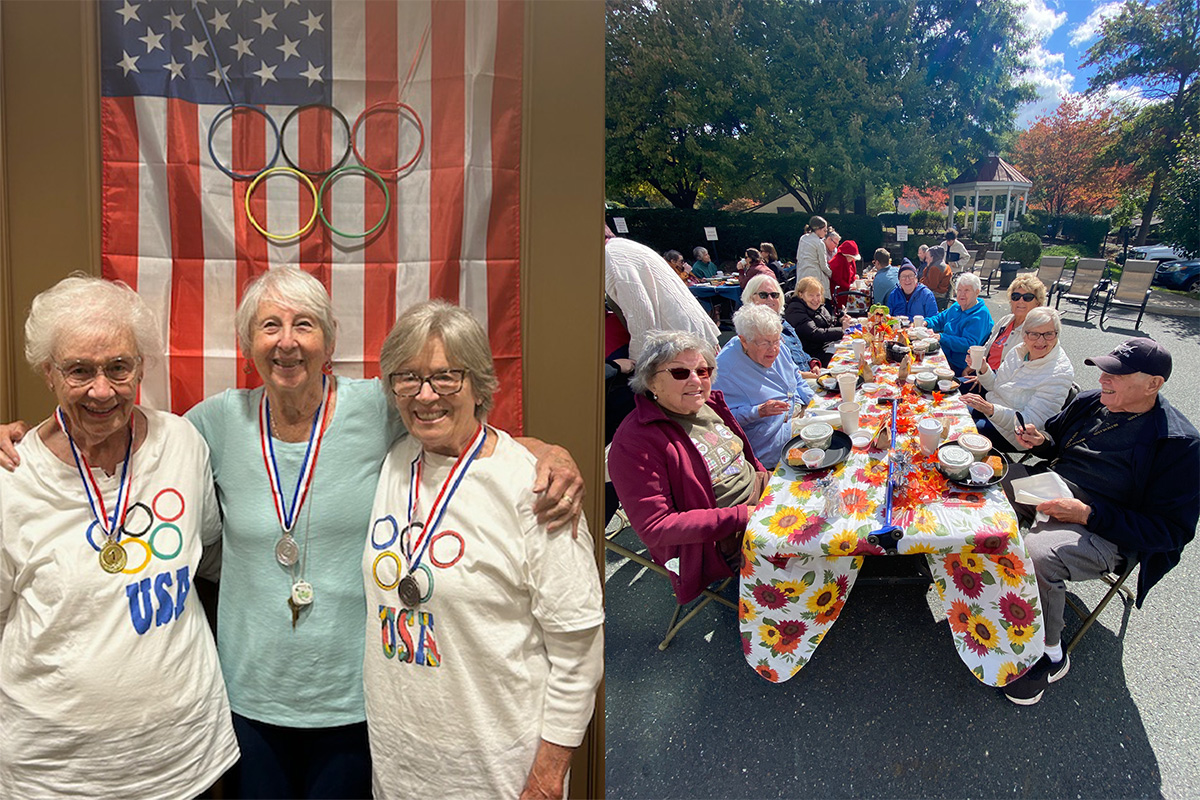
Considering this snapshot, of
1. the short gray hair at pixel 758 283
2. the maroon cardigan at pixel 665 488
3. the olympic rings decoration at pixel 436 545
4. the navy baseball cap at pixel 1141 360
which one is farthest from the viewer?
the short gray hair at pixel 758 283

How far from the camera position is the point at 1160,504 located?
2533 millimetres

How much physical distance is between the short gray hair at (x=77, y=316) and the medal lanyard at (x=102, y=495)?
0.18m

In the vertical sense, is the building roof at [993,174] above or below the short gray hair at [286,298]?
above

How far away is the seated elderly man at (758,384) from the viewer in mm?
3475

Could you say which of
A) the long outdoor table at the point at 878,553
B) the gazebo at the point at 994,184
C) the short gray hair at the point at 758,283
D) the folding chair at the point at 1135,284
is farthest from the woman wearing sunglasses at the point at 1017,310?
the gazebo at the point at 994,184

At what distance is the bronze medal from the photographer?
1.37 metres

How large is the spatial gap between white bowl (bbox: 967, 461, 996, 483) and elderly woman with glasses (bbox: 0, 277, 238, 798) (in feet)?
7.95

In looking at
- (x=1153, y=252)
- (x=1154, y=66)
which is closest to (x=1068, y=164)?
(x=1153, y=252)

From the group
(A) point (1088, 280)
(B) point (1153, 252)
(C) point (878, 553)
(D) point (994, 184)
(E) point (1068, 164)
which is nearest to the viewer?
(C) point (878, 553)

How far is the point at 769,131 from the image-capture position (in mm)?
17641

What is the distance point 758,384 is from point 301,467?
2.51m

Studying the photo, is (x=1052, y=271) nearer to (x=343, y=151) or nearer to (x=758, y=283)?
(x=758, y=283)

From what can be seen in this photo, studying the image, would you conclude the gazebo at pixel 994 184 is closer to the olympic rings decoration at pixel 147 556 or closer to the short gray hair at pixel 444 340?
the short gray hair at pixel 444 340

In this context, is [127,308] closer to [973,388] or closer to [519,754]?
[519,754]
